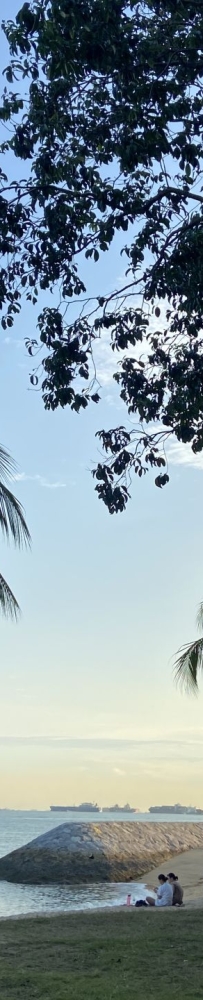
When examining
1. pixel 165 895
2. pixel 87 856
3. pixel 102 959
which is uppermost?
pixel 87 856

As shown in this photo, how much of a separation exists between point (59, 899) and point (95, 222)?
20526mm

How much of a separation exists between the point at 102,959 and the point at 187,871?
2264 centimetres

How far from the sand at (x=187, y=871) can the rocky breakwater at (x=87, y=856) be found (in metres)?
0.39

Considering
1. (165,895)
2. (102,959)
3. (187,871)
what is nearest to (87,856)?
(187,871)

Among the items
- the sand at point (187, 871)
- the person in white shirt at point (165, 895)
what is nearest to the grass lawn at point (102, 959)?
the person in white shirt at point (165, 895)

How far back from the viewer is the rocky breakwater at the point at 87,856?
106ft

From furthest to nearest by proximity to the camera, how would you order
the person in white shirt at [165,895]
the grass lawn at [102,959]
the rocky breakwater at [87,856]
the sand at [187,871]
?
the rocky breakwater at [87,856]
the sand at [187,871]
the person in white shirt at [165,895]
the grass lawn at [102,959]

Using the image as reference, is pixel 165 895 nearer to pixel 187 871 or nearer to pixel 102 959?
pixel 102 959

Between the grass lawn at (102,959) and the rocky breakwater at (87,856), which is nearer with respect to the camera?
the grass lawn at (102,959)

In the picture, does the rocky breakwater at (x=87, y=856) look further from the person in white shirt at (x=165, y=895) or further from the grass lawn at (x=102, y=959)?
the grass lawn at (x=102, y=959)

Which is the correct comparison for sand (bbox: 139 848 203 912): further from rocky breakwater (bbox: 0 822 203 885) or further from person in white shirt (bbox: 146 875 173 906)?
person in white shirt (bbox: 146 875 173 906)

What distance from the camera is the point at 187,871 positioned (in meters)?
32.5

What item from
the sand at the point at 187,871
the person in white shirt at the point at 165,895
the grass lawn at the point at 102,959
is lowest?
the grass lawn at the point at 102,959

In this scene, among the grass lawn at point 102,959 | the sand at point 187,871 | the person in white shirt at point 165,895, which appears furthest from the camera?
the sand at point 187,871
